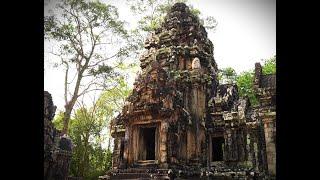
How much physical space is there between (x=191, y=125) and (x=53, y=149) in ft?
16.4

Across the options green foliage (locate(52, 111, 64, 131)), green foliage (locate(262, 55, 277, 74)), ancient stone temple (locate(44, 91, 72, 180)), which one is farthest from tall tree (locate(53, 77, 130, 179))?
green foliage (locate(262, 55, 277, 74))

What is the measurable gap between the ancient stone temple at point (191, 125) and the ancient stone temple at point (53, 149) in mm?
1853

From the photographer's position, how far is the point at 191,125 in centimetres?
1106

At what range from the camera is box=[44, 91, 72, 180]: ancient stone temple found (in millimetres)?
10555

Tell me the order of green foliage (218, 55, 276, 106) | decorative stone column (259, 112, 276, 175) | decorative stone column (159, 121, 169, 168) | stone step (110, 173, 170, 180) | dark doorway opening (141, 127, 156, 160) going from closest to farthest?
stone step (110, 173, 170, 180) < decorative stone column (259, 112, 276, 175) < decorative stone column (159, 121, 169, 168) < dark doorway opening (141, 127, 156, 160) < green foliage (218, 55, 276, 106)

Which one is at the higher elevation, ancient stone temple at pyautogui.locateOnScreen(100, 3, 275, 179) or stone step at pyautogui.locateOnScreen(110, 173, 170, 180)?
ancient stone temple at pyautogui.locateOnScreen(100, 3, 275, 179)

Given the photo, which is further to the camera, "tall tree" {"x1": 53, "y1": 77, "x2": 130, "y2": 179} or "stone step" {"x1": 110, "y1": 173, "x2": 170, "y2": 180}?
"tall tree" {"x1": 53, "y1": 77, "x2": 130, "y2": 179}

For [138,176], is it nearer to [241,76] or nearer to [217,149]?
[217,149]

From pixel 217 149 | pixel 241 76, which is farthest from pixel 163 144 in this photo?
pixel 241 76

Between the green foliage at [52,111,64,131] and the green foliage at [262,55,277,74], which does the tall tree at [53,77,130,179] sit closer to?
the green foliage at [52,111,64,131]

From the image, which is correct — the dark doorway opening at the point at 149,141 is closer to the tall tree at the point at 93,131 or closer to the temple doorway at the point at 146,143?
the temple doorway at the point at 146,143

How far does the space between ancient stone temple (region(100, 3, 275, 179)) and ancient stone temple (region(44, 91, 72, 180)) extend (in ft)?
6.08

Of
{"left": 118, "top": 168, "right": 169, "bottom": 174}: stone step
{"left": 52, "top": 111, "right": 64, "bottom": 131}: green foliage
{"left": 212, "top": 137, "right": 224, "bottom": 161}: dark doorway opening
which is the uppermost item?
{"left": 52, "top": 111, "right": 64, "bottom": 131}: green foliage
